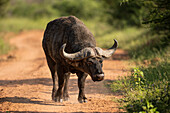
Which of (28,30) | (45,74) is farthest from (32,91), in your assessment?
(28,30)

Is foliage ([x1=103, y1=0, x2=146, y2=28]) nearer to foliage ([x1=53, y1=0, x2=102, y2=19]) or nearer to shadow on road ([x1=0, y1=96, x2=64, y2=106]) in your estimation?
foliage ([x1=53, y1=0, x2=102, y2=19])

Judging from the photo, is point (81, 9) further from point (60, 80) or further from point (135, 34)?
point (60, 80)

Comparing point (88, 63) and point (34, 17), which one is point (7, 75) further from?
point (34, 17)

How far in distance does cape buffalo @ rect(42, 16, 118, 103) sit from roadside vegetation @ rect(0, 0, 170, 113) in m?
0.96

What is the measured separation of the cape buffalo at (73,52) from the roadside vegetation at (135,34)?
37.6 inches

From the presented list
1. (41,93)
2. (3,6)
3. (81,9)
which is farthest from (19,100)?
(3,6)

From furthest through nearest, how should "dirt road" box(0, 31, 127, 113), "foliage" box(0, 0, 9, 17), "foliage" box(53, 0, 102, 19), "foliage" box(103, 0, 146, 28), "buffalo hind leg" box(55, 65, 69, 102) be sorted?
"foliage" box(53, 0, 102, 19)
"foliage" box(0, 0, 9, 17)
"foliage" box(103, 0, 146, 28)
"buffalo hind leg" box(55, 65, 69, 102)
"dirt road" box(0, 31, 127, 113)

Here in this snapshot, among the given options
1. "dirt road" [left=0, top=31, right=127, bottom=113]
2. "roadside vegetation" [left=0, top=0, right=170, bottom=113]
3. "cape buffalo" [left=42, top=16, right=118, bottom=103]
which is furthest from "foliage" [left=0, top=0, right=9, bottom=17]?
"cape buffalo" [left=42, top=16, right=118, bottom=103]

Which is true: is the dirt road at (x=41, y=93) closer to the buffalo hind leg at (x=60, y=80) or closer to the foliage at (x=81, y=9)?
the buffalo hind leg at (x=60, y=80)

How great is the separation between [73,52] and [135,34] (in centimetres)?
1301

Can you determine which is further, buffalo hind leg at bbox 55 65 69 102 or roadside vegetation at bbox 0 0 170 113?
buffalo hind leg at bbox 55 65 69 102

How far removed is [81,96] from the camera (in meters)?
6.75

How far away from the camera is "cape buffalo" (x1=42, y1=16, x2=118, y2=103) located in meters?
5.90

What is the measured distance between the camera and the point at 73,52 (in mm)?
6359
